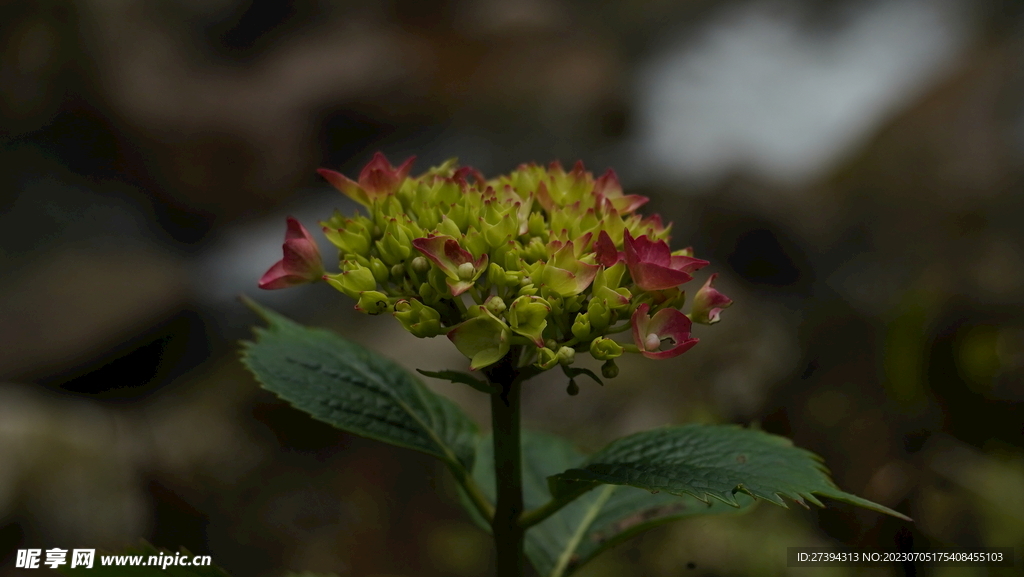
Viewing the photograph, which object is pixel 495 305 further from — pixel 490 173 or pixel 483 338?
pixel 490 173

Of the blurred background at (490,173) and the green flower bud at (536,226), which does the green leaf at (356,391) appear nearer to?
the green flower bud at (536,226)

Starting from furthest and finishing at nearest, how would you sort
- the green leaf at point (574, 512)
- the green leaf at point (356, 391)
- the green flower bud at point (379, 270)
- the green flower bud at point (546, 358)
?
the green leaf at point (574, 512)
the green leaf at point (356, 391)
the green flower bud at point (379, 270)
the green flower bud at point (546, 358)

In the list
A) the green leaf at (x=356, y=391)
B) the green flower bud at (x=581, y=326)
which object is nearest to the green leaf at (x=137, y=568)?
the green leaf at (x=356, y=391)

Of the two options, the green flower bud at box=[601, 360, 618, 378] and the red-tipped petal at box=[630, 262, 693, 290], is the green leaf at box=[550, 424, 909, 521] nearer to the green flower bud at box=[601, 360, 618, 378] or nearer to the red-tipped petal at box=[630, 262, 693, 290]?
the green flower bud at box=[601, 360, 618, 378]

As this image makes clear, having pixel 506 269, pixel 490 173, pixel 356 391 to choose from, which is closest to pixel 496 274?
pixel 506 269

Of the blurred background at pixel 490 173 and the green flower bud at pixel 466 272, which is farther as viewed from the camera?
the blurred background at pixel 490 173

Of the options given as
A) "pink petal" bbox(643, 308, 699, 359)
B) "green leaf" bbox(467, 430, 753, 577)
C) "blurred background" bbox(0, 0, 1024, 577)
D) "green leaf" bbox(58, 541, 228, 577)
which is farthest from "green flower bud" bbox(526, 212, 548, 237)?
"blurred background" bbox(0, 0, 1024, 577)

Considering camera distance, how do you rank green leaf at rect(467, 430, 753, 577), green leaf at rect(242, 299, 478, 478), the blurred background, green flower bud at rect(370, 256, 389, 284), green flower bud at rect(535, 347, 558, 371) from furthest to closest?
1. the blurred background
2. green leaf at rect(467, 430, 753, 577)
3. green leaf at rect(242, 299, 478, 478)
4. green flower bud at rect(370, 256, 389, 284)
5. green flower bud at rect(535, 347, 558, 371)
